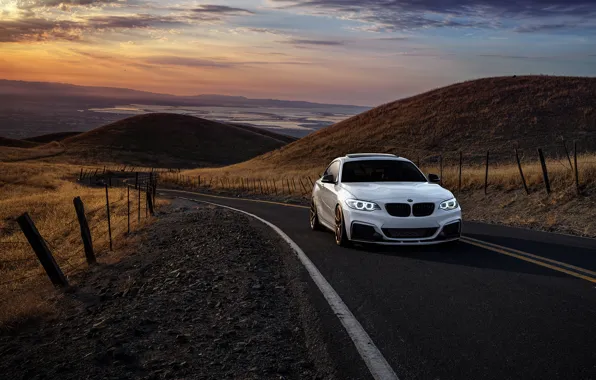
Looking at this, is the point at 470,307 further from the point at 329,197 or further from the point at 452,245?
the point at 329,197

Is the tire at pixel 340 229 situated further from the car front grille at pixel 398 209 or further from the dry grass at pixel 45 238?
the dry grass at pixel 45 238

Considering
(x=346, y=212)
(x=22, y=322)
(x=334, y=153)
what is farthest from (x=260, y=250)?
(x=334, y=153)

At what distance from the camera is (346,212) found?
969cm

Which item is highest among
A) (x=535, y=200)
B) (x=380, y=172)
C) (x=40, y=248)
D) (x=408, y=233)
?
(x=380, y=172)

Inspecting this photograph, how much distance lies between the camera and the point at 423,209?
9383 millimetres

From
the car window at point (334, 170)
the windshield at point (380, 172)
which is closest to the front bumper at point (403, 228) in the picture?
the windshield at point (380, 172)

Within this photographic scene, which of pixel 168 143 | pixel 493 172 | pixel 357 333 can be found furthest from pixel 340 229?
pixel 168 143

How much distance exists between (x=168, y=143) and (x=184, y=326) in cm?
13105

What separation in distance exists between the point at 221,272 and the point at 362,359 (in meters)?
4.23

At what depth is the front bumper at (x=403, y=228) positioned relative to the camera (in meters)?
9.23

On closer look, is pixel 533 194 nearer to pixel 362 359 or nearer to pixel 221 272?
pixel 221 272

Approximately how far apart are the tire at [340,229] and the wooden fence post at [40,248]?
4.65 metres

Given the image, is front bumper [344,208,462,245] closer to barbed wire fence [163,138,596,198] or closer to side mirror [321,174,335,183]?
side mirror [321,174,335,183]

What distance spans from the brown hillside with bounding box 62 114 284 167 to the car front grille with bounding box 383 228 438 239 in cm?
9593
